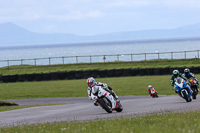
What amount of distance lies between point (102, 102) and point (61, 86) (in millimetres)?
24561

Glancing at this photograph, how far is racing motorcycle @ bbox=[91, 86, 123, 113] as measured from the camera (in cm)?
1648

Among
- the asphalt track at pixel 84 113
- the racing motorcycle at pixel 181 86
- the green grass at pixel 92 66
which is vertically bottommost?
the asphalt track at pixel 84 113

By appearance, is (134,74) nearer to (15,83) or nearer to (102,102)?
(15,83)

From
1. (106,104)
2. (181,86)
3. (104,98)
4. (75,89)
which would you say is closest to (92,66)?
(75,89)

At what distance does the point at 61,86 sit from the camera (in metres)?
41.0

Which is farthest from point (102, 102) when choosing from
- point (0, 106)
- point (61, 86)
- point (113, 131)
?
point (61, 86)

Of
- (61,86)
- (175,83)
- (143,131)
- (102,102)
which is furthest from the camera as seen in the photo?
Answer: (61,86)

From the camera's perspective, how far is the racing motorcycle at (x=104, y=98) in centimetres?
1648

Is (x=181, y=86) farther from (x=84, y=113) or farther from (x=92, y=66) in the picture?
(x=92, y=66)

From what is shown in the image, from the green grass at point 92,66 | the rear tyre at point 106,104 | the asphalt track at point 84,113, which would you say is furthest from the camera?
the green grass at point 92,66

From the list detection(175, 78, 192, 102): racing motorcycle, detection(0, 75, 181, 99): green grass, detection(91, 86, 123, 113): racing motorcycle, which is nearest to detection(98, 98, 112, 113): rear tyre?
detection(91, 86, 123, 113): racing motorcycle

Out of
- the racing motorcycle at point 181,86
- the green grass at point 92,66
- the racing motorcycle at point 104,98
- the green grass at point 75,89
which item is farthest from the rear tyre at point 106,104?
the green grass at point 92,66

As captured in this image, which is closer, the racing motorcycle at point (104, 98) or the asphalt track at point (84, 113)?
the asphalt track at point (84, 113)

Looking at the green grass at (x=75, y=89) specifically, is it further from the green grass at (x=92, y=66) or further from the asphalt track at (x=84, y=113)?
the asphalt track at (x=84, y=113)
